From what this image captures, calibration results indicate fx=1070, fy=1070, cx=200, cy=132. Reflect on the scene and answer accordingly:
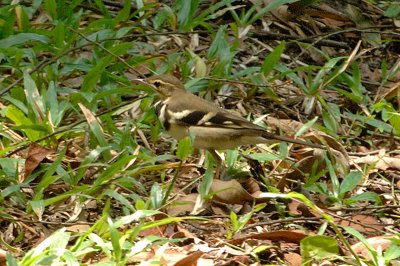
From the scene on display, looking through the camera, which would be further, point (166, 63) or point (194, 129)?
point (166, 63)

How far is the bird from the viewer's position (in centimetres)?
716

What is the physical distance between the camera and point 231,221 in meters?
6.28

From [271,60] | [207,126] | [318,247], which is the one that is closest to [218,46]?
[271,60]

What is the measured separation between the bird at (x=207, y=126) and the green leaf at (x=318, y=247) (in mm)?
1508

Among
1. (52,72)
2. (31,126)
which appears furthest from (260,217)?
(52,72)

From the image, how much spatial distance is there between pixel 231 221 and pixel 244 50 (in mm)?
3120

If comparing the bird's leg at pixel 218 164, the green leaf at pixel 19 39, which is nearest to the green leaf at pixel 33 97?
the green leaf at pixel 19 39

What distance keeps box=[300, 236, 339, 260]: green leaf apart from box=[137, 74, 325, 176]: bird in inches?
59.4

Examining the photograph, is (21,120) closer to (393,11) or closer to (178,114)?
(178,114)

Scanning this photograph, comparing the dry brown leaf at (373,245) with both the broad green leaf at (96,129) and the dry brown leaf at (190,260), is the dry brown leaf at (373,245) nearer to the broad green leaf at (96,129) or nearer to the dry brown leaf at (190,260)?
the dry brown leaf at (190,260)

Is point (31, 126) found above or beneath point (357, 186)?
above

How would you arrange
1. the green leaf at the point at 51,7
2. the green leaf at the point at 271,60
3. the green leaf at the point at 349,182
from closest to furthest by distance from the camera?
the green leaf at the point at 349,182 → the green leaf at the point at 271,60 → the green leaf at the point at 51,7

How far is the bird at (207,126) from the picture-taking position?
23.5ft

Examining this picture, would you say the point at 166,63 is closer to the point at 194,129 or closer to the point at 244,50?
the point at 244,50
